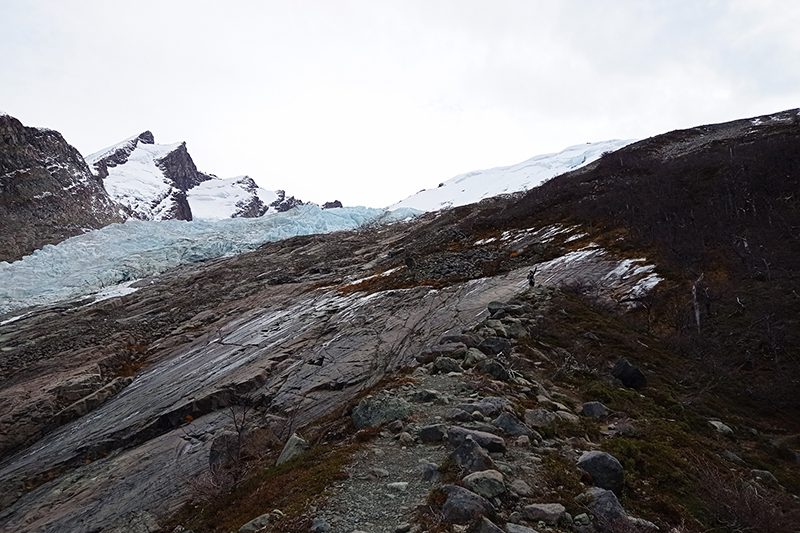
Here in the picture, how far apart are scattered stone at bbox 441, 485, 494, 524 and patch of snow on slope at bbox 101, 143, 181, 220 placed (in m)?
122

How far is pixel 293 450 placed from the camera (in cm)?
925

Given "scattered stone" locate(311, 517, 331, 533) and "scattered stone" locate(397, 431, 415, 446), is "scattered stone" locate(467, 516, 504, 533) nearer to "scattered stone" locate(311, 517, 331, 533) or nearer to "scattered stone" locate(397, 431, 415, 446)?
"scattered stone" locate(311, 517, 331, 533)

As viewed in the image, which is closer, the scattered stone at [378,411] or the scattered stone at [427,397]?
the scattered stone at [378,411]

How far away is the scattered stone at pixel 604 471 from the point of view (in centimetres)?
664

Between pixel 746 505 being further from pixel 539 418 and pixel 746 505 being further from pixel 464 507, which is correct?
pixel 464 507

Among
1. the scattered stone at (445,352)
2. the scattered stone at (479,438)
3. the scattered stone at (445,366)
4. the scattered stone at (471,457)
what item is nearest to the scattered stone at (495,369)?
the scattered stone at (445,366)

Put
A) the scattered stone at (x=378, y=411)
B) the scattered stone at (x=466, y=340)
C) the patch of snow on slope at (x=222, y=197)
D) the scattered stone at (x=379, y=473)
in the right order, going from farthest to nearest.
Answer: the patch of snow on slope at (x=222, y=197) < the scattered stone at (x=466, y=340) < the scattered stone at (x=378, y=411) < the scattered stone at (x=379, y=473)

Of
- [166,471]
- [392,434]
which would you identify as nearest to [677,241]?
[392,434]

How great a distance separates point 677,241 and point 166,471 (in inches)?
812

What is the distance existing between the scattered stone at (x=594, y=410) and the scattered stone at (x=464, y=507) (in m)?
4.48

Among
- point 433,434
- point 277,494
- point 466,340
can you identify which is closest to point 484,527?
point 433,434

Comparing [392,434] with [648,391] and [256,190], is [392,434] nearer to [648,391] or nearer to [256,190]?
[648,391]

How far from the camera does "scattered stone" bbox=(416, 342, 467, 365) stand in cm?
1267

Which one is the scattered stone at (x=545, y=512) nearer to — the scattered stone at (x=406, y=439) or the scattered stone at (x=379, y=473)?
the scattered stone at (x=379, y=473)
